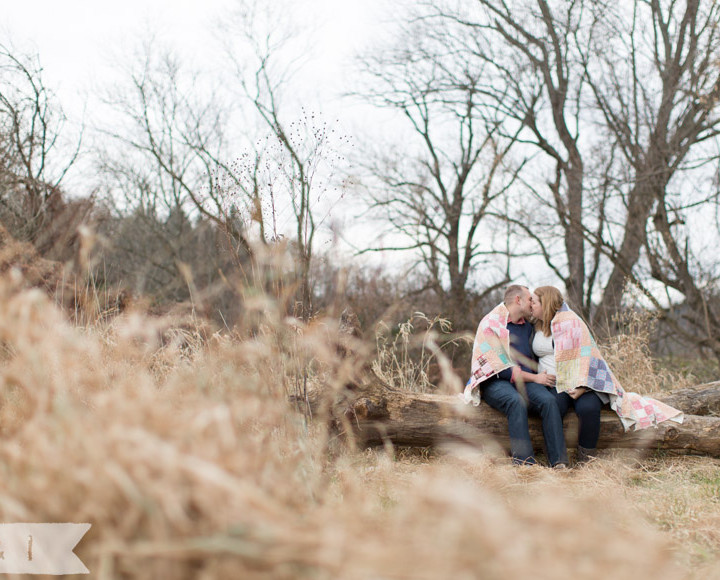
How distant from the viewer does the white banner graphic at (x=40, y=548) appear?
151 centimetres

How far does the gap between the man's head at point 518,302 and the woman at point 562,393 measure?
0.20 ft

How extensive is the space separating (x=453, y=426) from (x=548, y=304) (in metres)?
1.09

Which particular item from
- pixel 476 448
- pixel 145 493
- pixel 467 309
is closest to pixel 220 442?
pixel 145 493

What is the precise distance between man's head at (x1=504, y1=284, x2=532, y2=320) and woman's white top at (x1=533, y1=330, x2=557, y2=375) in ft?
0.70

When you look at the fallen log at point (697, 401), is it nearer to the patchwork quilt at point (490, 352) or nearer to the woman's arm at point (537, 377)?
the woman's arm at point (537, 377)

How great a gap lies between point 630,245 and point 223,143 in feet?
31.0

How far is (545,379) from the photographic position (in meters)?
4.38

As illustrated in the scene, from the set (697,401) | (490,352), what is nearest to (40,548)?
(490,352)

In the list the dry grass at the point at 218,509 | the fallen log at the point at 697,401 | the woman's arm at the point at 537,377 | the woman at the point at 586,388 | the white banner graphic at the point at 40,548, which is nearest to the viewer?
the dry grass at the point at 218,509

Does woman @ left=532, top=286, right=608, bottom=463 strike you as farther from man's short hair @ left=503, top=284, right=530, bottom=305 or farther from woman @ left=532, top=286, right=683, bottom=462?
man's short hair @ left=503, top=284, right=530, bottom=305

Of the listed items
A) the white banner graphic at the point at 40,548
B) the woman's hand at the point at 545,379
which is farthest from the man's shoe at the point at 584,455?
the white banner graphic at the point at 40,548

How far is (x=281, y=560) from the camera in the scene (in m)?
1.13

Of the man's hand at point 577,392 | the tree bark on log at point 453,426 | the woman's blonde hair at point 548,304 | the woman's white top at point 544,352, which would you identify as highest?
the woman's blonde hair at point 548,304

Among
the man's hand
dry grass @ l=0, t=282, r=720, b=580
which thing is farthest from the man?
dry grass @ l=0, t=282, r=720, b=580
